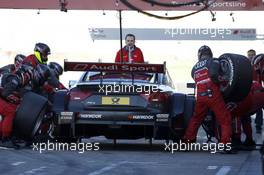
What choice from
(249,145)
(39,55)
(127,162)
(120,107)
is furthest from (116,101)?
(249,145)

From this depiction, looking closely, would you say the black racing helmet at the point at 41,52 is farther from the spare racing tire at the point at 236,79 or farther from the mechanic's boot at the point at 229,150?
the mechanic's boot at the point at 229,150

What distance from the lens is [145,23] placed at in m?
40.1

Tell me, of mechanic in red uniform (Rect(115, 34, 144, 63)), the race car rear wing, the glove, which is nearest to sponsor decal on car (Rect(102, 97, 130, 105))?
the race car rear wing

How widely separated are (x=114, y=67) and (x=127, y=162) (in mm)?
1946

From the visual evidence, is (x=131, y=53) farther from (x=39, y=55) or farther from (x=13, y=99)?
(x=13, y=99)

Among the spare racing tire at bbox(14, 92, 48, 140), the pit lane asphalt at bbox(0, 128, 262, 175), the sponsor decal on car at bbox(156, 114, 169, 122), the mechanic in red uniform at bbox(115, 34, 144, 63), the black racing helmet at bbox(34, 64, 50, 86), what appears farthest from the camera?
the mechanic in red uniform at bbox(115, 34, 144, 63)

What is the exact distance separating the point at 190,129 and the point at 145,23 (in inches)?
1130

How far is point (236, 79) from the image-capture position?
11406mm

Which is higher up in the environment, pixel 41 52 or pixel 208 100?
pixel 41 52

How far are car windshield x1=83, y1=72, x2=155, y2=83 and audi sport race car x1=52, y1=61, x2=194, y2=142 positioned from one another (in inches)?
7.5

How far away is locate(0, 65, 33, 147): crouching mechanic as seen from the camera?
1187 centimetres

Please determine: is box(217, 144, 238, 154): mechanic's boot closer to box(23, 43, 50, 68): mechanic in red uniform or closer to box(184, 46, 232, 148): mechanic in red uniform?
box(184, 46, 232, 148): mechanic in red uniform

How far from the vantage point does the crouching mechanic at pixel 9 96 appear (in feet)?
Result: 38.9

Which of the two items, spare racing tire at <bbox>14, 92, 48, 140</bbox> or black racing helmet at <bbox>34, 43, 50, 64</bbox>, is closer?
spare racing tire at <bbox>14, 92, 48, 140</bbox>
